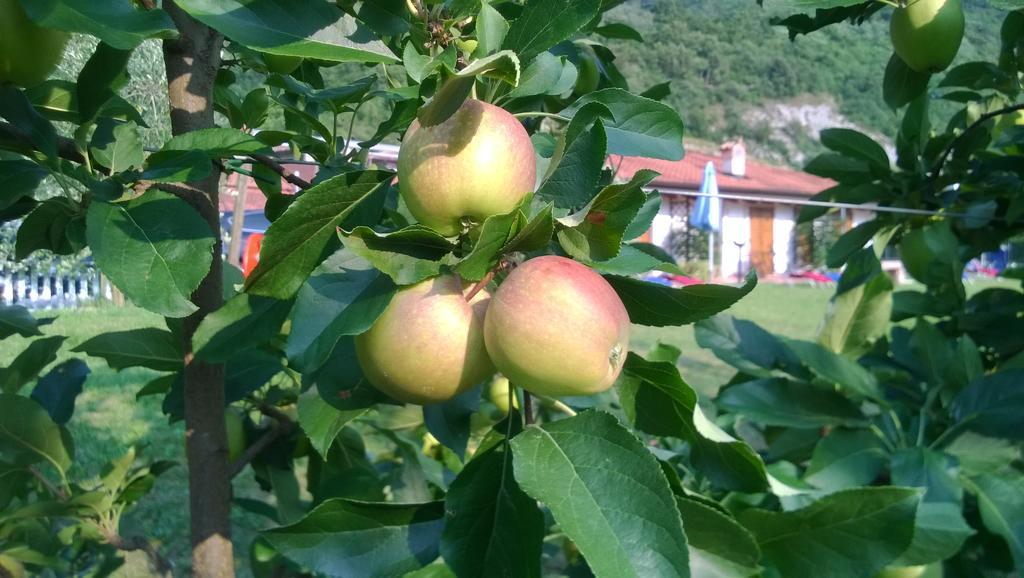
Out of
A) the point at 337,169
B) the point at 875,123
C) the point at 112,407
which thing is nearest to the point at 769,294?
the point at 112,407

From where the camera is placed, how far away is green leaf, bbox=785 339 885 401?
1200 mm

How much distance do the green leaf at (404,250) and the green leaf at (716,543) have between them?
249 mm

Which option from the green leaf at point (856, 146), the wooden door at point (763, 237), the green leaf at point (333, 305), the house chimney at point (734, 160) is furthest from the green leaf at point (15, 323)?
the house chimney at point (734, 160)

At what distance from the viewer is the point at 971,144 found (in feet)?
5.02

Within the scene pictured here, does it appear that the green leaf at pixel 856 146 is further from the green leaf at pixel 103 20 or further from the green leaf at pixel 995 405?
the green leaf at pixel 103 20

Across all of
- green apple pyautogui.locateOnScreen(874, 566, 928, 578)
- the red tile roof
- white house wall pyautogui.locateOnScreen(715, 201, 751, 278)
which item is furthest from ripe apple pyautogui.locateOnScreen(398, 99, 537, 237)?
the red tile roof

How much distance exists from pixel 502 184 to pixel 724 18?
34155mm

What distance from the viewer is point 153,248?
0.60m

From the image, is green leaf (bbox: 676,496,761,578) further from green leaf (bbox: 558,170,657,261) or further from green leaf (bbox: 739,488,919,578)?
green leaf (bbox: 558,170,657,261)

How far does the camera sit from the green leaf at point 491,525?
1.74ft

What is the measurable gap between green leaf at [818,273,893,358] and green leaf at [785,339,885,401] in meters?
0.18

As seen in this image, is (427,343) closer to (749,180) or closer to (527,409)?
(527,409)

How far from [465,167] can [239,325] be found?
22 cm

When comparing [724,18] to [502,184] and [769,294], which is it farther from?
[502,184]
